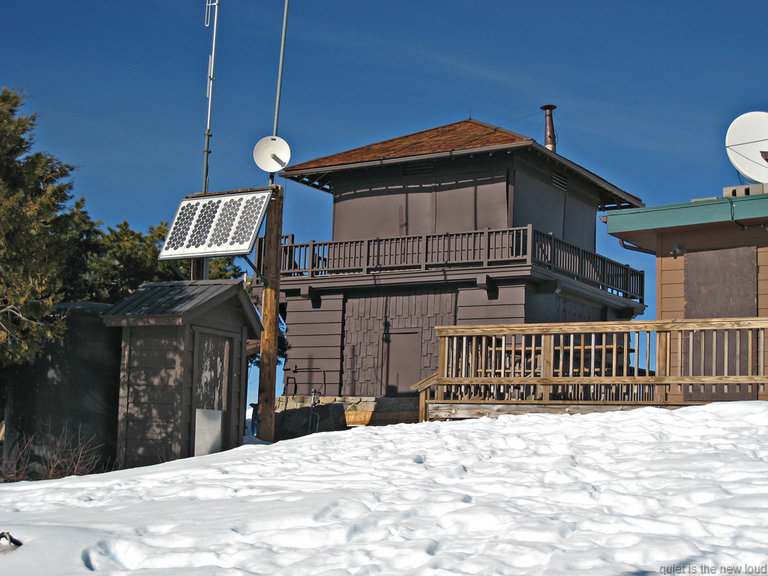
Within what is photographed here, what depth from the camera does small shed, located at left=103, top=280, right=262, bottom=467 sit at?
1315cm

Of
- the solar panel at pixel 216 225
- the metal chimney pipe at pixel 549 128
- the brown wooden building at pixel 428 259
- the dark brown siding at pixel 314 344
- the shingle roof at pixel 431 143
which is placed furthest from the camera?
the metal chimney pipe at pixel 549 128

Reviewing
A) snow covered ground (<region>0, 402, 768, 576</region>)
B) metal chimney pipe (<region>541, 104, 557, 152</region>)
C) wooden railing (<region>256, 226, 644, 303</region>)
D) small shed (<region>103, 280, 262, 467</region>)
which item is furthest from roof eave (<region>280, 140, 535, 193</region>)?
snow covered ground (<region>0, 402, 768, 576</region>)

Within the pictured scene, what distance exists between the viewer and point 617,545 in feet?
21.1

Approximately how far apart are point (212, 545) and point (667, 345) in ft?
30.1

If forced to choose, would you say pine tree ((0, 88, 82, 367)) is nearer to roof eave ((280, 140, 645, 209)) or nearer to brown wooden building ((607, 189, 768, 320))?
brown wooden building ((607, 189, 768, 320))

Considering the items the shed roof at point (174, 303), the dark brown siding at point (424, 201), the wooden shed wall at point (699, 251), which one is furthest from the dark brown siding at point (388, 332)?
the shed roof at point (174, 303)

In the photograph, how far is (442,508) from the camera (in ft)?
25.5

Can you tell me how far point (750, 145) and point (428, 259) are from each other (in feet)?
29.9

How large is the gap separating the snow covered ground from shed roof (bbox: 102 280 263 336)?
7.54ft

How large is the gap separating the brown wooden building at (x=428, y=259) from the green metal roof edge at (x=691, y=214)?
5.64 meters

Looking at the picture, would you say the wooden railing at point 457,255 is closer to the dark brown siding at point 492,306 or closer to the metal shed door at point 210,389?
the dark brown siding at point 492,306

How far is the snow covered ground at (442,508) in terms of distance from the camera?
6367 mm

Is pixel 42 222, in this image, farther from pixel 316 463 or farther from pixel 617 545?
pixel 617 545

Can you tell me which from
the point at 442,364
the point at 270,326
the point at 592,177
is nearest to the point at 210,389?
the point at 270,326
